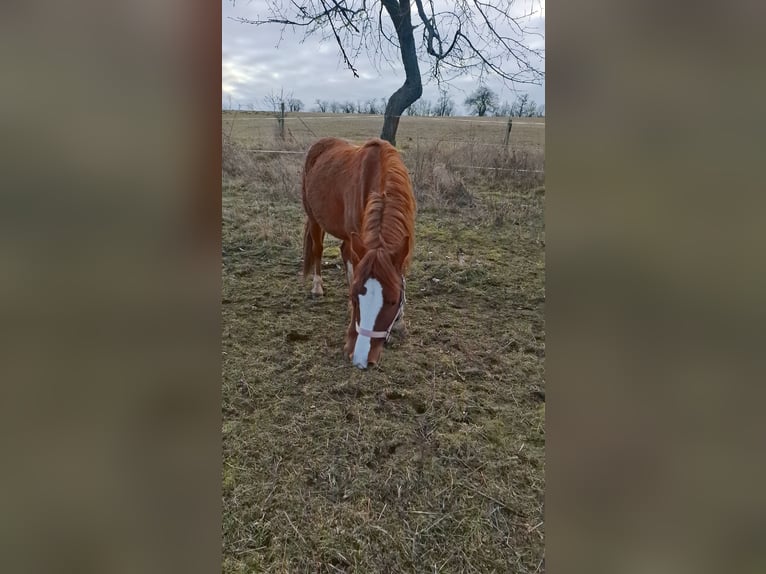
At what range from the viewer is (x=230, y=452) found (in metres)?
1.79

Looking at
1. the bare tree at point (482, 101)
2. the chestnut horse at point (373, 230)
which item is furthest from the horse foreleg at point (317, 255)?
the bare tree at point (482, 101)

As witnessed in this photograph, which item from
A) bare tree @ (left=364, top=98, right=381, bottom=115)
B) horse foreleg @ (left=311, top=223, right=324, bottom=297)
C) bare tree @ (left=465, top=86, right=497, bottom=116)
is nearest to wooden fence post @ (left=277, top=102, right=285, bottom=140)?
bare tree @ (left=364, top=98, right=381, bottom=115)

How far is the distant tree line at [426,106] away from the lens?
1605mm

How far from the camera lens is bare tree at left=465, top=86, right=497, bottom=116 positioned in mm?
1595

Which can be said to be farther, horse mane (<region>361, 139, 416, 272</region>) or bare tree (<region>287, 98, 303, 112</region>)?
horse mane (<region>361, 139, 416, 272</region>)

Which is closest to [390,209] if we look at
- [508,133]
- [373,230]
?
[373,230]

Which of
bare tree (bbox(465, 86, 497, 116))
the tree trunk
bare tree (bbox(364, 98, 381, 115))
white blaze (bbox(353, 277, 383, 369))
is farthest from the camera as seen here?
white blaze (bbox(353, 277, 383, 369))

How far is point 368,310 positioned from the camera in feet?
6.72

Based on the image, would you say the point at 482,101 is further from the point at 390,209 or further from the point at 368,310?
the point at 368,310

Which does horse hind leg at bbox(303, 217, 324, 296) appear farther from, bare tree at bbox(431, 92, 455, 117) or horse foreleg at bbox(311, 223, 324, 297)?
bare tree at bbox(431, 92, 455, 117)

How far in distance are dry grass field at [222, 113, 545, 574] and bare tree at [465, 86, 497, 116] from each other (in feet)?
0.36
